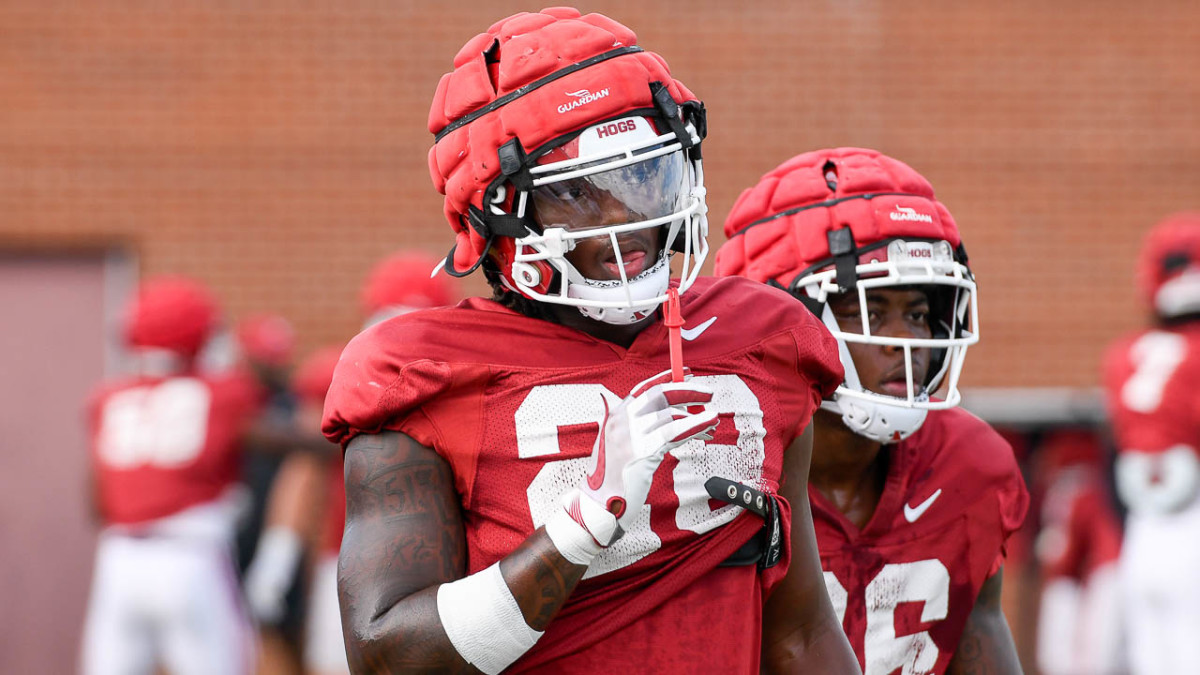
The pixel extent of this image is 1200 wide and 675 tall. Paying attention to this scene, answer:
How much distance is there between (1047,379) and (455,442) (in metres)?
7.49

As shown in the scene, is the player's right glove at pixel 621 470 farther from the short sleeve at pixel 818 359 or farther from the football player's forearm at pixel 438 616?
the short sleeve at pixel 818 359

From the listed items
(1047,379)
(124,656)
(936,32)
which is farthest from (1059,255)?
(124,656)

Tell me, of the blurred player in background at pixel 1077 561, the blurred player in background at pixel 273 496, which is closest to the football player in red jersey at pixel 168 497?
the blurred player in background at pixel 273 496

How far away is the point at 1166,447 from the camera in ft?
19.8

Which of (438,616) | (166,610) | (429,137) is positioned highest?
(438,616)

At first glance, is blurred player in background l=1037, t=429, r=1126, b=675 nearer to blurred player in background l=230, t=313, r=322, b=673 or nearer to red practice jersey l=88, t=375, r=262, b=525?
blurred player in background l=230, t=313, r=322, b=673

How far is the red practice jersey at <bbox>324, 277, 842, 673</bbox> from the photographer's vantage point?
222 cm

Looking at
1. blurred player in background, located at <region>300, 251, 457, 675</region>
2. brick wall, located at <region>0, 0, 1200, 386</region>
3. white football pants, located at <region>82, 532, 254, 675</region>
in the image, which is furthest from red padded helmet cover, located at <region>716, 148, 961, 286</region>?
brick wall, located at <region>0, 0, 1200, 386</region>

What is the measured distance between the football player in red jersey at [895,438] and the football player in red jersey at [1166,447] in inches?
127

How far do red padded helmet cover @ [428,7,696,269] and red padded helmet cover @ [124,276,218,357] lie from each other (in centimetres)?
486

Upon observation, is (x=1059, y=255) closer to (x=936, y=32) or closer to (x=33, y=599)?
(x=936, y=32)

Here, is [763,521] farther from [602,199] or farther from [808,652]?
[602,199]

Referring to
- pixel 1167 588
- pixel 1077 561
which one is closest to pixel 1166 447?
pixel 1167 588

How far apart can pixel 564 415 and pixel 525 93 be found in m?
0.49
